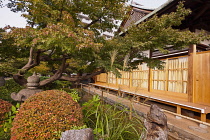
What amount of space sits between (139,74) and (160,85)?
177cm

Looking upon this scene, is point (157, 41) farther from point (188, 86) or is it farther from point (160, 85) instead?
point (160, 85)

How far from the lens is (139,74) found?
7.77 m

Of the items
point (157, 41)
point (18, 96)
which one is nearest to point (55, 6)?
point (18, 96)

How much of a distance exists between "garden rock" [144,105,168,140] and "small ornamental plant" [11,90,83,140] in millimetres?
1130

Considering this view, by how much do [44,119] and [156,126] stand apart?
1696mm

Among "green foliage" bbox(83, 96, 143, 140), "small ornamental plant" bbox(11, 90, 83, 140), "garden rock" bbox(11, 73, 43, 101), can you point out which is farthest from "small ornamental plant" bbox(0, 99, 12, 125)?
"green foliage" bbox(83, 96, 143, 140)

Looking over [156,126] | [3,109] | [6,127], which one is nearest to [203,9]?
[156,126]

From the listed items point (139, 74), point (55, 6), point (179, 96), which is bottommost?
point (179, 96)

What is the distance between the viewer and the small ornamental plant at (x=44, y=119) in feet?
5.97

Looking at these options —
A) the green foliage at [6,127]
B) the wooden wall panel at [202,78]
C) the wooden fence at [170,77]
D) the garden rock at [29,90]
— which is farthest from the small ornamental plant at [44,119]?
the wooden wall panel at [202,78]

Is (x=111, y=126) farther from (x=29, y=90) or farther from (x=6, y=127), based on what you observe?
(x=29, y=90)

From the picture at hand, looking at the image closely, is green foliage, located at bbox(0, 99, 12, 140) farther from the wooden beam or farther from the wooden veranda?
the wooden beam

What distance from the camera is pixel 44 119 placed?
73.8 inches

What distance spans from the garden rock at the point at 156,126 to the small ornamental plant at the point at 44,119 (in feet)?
3.71
